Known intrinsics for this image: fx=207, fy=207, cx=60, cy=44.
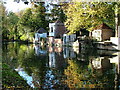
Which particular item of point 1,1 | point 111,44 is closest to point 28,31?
point 111,44

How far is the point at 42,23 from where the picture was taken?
27.4 metres

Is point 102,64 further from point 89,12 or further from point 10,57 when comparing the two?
point 89,12

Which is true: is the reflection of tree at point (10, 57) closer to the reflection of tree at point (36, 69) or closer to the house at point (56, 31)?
the reflection of tree at point (36, 69)

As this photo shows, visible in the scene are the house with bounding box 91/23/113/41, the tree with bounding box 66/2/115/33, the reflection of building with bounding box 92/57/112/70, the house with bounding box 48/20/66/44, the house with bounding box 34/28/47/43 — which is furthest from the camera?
the house with bounding box 34/28/47/43

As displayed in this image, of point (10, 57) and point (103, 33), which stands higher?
point (103, 33)

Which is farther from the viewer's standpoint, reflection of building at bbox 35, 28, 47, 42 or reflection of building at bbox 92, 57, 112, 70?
reflection of building at bbox 35, 28, 47, 42

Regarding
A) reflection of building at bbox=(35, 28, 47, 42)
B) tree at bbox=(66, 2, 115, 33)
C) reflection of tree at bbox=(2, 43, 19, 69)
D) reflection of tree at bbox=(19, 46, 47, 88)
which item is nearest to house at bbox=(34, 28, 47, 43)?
reflection of building at bbox=(35, 28, 47, 42)

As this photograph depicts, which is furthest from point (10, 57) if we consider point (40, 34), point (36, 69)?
point (40, 34)

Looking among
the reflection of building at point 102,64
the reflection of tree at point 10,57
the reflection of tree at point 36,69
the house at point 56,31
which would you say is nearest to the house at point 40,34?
the house at point 56,31

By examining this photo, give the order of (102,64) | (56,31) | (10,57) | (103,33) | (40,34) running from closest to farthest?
(102,64) → (10,57) → (103,33) → (56,31) → (40,34)

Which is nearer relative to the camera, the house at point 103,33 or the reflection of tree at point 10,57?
the reflection of tree at point 10,57

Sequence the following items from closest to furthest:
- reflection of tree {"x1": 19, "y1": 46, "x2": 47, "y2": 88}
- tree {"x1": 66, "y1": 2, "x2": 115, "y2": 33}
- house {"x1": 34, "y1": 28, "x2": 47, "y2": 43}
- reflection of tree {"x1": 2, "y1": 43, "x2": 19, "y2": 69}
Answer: reflection of tree {"x1": 19, "y1": 46, "x2": 47, "y2": 88} < reflection of tree {"x1": 2, "y1": 43, "x2": 19, "y2": 69} < tree {"x1": 66, "y1": 2, "x2": 115, "y2": 33} < house {"x1": 34, "y1": 28, "x2": 47, "y2": 43}

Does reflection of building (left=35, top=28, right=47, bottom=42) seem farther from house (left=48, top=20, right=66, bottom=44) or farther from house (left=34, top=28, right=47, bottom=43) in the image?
house (left=48, top=20, right=66, bottom=44)

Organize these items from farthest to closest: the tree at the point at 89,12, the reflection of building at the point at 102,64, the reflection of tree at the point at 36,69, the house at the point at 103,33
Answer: the house at the point at 103,33 → the tree at the point at 89,12 → the reflection of building at the point at 102,64 → the reflection of tree at the point at 36,69
